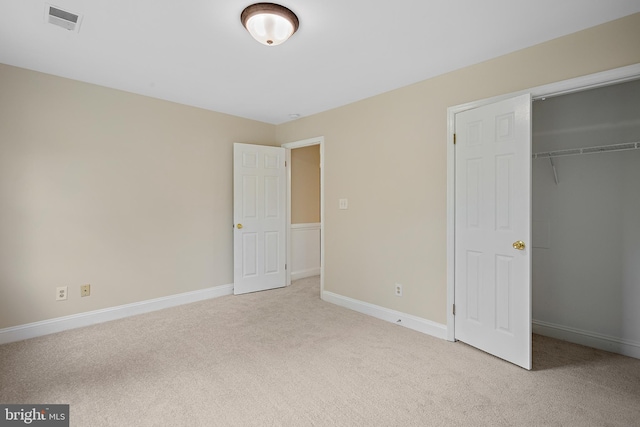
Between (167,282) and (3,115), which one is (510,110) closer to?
→ (167,282)

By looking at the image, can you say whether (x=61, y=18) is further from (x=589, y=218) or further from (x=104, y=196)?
(x=589, y=218)

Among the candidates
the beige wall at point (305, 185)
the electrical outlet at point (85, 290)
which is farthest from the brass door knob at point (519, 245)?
the electrical outlet at point (85, 290)

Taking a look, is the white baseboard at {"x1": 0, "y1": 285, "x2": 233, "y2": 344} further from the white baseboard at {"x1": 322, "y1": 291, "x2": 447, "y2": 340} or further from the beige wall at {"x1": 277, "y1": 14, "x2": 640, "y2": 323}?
the beige wall at {"x1": 277, "y1": 14, "x2": 640, "y2": 323}

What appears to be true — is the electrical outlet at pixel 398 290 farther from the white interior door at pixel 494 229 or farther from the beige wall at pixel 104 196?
the beige wall at pixel 104 196

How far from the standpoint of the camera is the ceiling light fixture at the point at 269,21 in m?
1.94

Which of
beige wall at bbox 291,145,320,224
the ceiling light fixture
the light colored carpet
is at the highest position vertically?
the ceiling light fixture

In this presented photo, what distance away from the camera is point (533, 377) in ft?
7.31

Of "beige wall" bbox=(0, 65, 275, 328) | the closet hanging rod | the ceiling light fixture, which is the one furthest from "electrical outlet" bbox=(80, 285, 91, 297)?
the closet hanging rod

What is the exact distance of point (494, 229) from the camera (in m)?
2.53

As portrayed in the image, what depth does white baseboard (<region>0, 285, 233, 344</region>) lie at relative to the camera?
2854 millimetres

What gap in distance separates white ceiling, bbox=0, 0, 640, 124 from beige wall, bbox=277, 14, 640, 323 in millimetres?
131

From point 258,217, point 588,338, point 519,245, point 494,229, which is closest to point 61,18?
point 258,217

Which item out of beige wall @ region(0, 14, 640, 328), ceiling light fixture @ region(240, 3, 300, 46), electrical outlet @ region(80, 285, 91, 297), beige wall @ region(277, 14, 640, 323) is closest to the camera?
ceiling light fixture @ region(240, 3, 300, 46)

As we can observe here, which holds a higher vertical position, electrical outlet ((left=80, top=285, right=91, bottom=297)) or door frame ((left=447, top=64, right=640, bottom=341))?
door frame ((left=447, top=64, right=640, bottom=341))
